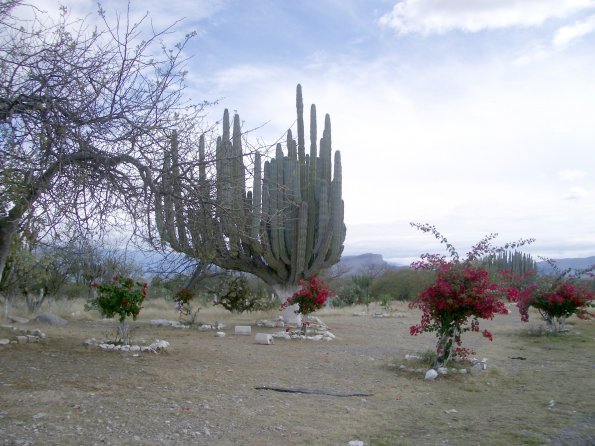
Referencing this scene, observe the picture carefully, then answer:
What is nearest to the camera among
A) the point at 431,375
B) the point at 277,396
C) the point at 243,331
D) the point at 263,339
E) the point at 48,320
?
the point at 277,396

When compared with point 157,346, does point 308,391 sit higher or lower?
lower

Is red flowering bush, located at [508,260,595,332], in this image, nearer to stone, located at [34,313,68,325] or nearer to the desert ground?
the desert ground

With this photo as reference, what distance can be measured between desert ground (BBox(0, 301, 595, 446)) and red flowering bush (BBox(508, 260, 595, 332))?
3327 mm

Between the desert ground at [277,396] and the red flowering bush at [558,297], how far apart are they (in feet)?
10.9

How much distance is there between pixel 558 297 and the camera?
15945 millimetres

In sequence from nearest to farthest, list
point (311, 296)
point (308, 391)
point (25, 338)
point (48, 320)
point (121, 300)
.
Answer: point (308, 391), point (25, 338), point (121, 300), point (311, 296), point (48, 320)

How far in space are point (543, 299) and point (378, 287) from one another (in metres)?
23.8

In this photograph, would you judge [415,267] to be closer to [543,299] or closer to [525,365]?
[525,365]

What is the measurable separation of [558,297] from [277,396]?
1117 cm

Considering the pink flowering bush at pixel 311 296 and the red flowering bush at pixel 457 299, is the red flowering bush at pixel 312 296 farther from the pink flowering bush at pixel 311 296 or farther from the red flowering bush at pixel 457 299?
the red flowering bush at pixel 457 299

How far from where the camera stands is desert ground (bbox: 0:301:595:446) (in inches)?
232

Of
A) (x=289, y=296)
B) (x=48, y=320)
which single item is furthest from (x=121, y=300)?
(x=289, y=296)

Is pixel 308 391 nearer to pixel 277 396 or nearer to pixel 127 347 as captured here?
pixel 277 396

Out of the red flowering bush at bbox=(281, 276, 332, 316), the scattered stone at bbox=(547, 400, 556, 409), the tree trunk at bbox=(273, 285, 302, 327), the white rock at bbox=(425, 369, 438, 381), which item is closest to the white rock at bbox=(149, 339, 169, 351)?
the red flowering bush at bbox=(281, 276, 332, 316)
